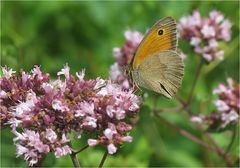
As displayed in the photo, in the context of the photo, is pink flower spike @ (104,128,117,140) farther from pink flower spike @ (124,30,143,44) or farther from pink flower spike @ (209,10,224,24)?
pink flower spike @ (209,10,224,24)

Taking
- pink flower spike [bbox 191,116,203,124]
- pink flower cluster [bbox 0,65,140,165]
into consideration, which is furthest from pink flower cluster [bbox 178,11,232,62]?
pink flower cluster [bbox 0,65,140,165]

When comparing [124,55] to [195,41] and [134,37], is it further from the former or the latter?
[195,41]

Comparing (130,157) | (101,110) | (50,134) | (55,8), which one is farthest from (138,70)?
(55,8)

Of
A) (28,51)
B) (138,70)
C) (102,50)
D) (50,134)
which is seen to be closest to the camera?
(50,134)

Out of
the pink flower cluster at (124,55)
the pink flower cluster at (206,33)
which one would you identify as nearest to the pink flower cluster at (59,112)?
the pink flower cluster at (124,55)

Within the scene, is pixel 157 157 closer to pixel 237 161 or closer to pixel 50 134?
pixel 237 161

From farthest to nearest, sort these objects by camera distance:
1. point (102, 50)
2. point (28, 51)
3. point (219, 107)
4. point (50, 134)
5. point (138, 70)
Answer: point (102, 50)
point (28, 51)
point (219, 107)
point (138, 70)
point (50, 134)
